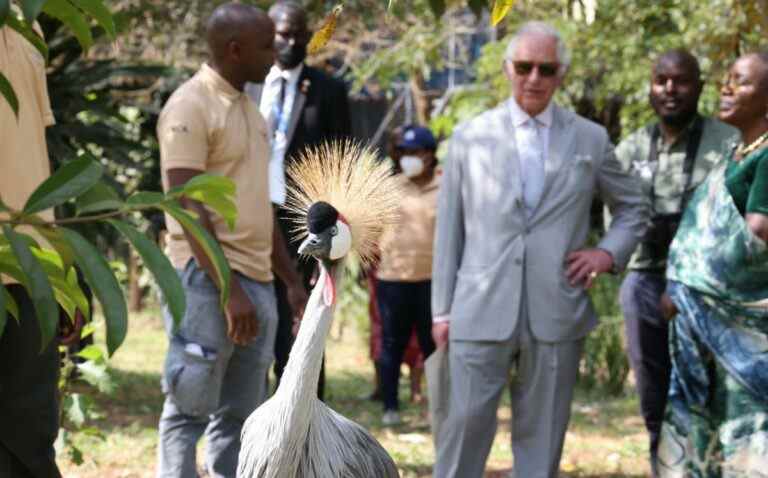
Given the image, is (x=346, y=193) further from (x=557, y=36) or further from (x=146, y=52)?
(x=146, y=52)

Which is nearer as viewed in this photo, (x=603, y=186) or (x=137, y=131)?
(x=603, y=186)

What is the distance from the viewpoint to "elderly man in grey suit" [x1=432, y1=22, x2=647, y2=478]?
580 centimetres

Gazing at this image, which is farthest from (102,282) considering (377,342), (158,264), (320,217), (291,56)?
(377,342)

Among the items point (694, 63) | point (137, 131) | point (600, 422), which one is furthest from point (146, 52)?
point (694, 63)

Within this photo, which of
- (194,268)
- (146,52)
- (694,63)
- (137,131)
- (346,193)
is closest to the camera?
(346,193)

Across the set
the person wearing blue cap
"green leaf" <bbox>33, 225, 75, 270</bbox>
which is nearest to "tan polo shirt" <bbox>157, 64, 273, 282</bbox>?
"green leaf" <bbox>33, 225, 75, 270</bbox>

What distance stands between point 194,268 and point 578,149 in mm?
1847

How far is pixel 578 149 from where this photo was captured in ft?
19.5

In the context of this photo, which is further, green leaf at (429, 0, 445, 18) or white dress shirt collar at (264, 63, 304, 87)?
white dress shirt collar at (264, 63, 304, 87)

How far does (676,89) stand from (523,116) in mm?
1106

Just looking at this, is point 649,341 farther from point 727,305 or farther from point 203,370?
point 203,370

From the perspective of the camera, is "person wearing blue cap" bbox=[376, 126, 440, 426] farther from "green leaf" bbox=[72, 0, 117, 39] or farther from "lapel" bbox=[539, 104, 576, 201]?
"green leaf" bbox=[72, 0, 117, 39]

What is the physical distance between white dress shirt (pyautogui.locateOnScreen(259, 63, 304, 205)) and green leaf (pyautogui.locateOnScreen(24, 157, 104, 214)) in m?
4.27

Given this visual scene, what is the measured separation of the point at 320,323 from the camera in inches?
163
